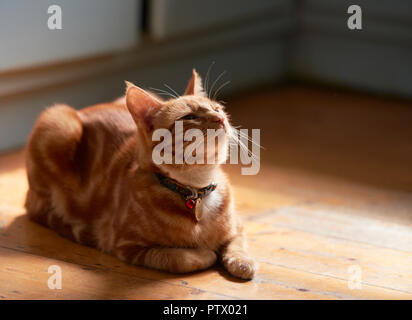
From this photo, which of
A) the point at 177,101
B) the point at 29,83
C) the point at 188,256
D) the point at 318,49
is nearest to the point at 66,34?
the point at 29,83

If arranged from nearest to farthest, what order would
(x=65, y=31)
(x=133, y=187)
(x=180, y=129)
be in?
(x=180, y=129)
(x=133, y=187)
(x=65, y=31)

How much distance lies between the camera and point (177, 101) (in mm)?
1641

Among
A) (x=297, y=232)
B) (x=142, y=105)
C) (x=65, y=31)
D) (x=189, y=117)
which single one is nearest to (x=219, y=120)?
(x=189, y=117)

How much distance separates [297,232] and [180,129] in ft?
1.92

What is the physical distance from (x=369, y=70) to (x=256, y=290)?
2.56m

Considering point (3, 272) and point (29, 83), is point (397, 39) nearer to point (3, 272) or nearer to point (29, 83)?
point (29, 83)

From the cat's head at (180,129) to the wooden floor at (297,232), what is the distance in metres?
0.30

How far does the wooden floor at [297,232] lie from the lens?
1557 mm

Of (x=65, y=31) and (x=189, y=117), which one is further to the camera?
(x=65, y=31)

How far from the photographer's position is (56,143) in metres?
1.89

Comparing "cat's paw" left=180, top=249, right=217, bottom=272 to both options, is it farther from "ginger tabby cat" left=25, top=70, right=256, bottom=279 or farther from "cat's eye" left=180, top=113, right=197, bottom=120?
"cat's eye" left=180, top=113, right=197, bottom=120

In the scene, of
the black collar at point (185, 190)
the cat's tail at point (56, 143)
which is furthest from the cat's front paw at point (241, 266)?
the cat's tail at point (56, 143)

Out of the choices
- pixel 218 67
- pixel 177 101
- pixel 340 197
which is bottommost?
pixel 340 197

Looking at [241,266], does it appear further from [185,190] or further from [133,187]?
[133,187]
